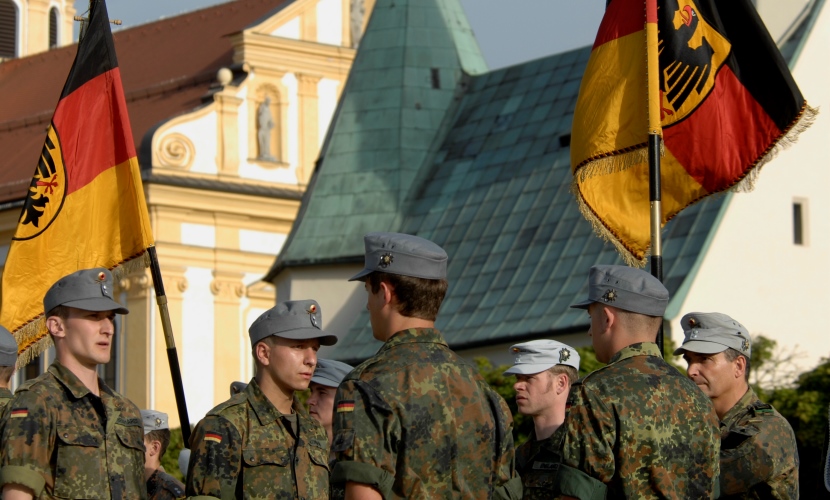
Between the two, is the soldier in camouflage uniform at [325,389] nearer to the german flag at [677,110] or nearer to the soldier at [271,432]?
the soldier at [271,432]

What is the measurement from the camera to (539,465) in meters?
8.60

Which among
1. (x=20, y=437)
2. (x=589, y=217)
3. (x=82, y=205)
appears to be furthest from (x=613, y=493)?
(x=82, y=205)

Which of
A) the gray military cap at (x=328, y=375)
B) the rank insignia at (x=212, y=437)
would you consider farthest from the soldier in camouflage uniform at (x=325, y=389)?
the rank insignia at (x=212, y=437)

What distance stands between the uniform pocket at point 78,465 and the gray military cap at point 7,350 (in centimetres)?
77

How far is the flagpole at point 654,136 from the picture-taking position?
379 inches

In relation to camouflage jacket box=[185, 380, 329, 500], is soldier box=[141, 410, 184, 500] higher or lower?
lower

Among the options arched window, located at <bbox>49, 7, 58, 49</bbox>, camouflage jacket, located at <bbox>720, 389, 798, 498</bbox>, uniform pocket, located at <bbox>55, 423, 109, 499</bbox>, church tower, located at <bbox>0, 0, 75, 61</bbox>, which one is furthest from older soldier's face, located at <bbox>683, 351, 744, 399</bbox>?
arched window, located at <bbox>49, 7, 58, 49</bbox>

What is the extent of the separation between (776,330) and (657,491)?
64.1 ft

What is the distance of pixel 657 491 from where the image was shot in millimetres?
6918

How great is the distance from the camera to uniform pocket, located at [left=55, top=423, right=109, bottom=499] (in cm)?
759

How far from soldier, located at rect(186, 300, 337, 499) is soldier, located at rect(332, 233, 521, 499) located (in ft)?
3.27

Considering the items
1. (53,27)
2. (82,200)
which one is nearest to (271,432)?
(82,200)

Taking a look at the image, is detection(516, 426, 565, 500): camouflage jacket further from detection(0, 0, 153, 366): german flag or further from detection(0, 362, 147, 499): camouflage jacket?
detection(0, 0, 153, 366): german flag

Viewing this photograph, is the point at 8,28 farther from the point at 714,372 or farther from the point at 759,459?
the point at 759,459
